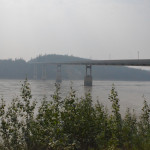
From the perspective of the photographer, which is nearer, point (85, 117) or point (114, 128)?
point (114, 128)

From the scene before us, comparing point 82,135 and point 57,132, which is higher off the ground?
point 57,132

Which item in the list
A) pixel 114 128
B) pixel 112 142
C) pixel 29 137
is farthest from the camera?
pixel 29 137

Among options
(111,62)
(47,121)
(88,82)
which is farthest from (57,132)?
(88,82)

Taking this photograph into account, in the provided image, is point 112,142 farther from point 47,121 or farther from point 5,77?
point 5,77

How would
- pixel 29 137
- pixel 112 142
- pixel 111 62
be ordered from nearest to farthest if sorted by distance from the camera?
1. pixel 112 142
2. pixel 29 137
3. pixel 111 62

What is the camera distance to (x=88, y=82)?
3991 inches

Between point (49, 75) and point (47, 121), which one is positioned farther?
point (49, 75)

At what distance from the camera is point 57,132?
20.9 ft

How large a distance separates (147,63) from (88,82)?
3955 cm

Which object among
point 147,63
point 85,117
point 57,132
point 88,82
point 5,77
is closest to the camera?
point 57,132

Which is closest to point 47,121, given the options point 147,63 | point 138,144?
point 138,144

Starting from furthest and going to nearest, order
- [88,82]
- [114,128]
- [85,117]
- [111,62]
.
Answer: [88,82] → [111,62] → [85,117] → [114,128]

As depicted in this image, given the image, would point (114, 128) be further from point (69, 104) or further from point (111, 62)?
point (111, 62)

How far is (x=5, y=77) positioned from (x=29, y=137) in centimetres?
17998
